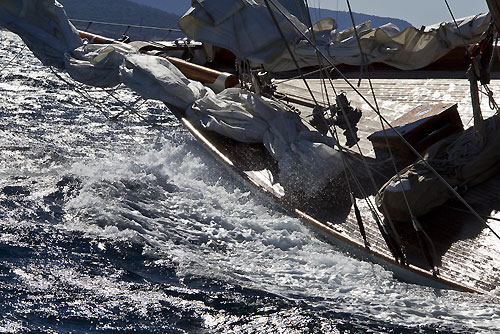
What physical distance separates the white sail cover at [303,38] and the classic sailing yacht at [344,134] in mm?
15

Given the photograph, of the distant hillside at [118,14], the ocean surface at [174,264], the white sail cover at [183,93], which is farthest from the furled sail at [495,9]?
the distant hillside at [118,14]

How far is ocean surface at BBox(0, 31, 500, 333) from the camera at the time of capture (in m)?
6.28

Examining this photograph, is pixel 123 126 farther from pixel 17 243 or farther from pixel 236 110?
pixel 17 243

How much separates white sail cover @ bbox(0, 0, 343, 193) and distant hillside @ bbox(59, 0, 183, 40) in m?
93.1

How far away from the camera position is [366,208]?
→ 8031mm

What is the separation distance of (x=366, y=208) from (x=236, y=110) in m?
2.43

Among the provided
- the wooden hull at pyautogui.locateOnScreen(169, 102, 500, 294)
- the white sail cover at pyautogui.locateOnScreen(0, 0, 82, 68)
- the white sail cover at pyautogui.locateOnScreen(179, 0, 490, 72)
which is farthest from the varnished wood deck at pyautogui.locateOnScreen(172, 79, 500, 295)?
the white sail cover at pyautogui.locateOnScreen(0, 0, 82, 68)

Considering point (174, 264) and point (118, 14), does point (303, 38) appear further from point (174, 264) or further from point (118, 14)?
point (118, 14)

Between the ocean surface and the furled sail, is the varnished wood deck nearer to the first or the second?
the ocean surface

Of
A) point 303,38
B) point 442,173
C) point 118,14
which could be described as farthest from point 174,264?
point 118,14

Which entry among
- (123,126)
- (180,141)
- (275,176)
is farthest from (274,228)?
(123,126)

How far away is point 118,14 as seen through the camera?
116688 mm

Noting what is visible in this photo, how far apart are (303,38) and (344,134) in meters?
1.41

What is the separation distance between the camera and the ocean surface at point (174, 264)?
628 cm
